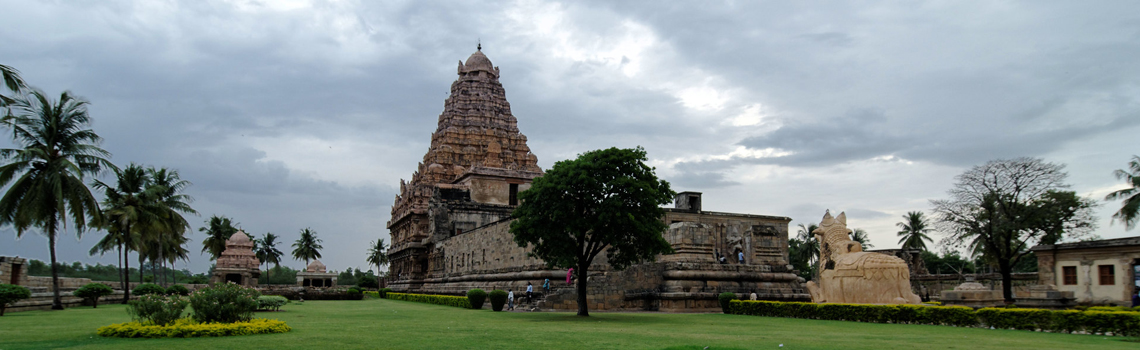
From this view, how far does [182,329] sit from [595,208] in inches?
439

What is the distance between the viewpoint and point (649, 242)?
20719 mm

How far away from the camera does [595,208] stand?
20.9m

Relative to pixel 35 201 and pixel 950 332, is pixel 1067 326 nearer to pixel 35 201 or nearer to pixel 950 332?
pixel 950 332

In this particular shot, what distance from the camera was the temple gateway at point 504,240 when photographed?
26.2 metres

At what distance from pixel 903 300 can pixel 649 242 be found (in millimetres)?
7075

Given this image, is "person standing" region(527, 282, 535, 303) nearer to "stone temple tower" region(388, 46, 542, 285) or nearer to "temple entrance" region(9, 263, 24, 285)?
"temple entrance" region(9, 263, 24, 285)

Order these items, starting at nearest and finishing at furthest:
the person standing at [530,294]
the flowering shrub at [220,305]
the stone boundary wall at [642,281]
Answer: the flowering shrub at [220,305]
the stone boundary wall at [642,281]
the person standing at [530,294]

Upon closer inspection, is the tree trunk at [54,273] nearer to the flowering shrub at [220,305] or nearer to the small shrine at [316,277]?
the flowering shrub at [220,305]

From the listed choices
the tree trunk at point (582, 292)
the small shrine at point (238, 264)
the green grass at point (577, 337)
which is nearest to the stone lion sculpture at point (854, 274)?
the green grass at point (577, 337)

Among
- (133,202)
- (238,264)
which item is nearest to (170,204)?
(133,202)

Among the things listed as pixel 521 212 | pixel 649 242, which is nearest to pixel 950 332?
pixel 649 242

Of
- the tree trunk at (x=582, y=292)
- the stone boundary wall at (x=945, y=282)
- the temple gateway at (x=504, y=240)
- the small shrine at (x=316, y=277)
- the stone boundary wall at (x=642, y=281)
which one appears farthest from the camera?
the small shrine at (x=316, y=277)

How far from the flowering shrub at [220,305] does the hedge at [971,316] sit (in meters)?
15.0

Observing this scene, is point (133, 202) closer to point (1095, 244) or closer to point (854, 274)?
point (854, 274)
